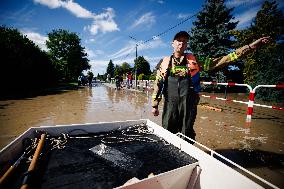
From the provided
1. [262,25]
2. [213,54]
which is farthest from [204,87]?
[262,25]

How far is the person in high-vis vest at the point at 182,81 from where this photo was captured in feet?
10.6

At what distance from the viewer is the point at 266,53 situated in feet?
51.2

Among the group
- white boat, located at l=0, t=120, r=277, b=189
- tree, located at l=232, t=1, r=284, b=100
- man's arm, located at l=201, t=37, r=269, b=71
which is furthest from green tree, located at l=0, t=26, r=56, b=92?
tree, located at l=232, t=1, r=284, b=100

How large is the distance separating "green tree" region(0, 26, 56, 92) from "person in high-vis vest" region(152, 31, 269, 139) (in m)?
18.3

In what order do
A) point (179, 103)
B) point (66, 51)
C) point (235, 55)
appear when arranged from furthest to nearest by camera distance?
point (66, 51) → point (179, 103) → point (235, 55)

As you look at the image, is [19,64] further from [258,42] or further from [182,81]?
[258,42]

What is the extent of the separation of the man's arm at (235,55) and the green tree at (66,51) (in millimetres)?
56520

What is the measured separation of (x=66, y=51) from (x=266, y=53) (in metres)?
54.6

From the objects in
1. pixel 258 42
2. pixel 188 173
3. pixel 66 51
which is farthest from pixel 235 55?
pixel 66 51

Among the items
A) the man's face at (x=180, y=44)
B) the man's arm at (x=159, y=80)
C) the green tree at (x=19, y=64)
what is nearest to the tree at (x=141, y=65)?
the green tree at (x=19, y=64)

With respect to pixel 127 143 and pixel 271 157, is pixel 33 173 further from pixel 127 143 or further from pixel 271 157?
pixel 271 157

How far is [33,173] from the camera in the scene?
6.00ft

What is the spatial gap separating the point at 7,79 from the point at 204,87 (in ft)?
61.2

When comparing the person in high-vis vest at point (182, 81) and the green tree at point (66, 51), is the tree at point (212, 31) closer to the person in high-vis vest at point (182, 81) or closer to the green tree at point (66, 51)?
the person in high-vis vest at point (182, 81)
